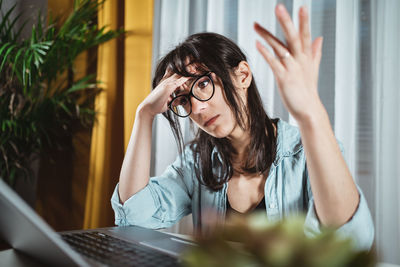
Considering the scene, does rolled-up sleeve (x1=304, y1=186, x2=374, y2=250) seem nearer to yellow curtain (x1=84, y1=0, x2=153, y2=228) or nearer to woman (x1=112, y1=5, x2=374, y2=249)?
woman (x1=112, y1=5, x2=374, y2=249)

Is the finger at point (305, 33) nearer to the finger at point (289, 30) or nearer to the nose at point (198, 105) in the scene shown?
the finger at point (289, 30)

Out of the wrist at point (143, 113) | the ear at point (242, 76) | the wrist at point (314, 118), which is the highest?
the ear at point (242, 76)

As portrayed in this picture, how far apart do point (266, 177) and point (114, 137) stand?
3.85 feet

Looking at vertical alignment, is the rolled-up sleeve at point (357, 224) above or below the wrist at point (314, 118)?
below

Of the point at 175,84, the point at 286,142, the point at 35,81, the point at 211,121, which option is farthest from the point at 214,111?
the point at 35,81

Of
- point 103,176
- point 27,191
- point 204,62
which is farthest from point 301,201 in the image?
point 27,191

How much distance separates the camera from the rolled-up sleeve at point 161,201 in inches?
41.5

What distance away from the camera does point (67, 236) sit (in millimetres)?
733

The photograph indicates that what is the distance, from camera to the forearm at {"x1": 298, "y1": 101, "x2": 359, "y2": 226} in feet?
1.96

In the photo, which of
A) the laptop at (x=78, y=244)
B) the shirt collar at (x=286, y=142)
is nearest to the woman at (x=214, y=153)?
the shirt collar at (x=286, y=142)

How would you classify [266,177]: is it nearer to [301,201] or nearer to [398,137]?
[301,201]

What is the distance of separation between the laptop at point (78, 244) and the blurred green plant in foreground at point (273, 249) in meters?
0.19

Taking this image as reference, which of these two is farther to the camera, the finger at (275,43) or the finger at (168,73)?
the finger at (168,73)

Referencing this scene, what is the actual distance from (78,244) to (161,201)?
499 mm
